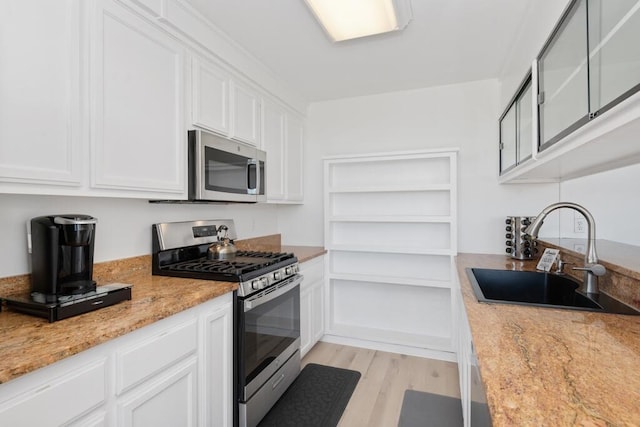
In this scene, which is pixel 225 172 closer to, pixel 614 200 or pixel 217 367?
pixel 217 367

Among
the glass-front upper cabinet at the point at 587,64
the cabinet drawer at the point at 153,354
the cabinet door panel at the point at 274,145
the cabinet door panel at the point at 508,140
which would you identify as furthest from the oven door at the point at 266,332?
the cabinet door panel at the point at 508,140

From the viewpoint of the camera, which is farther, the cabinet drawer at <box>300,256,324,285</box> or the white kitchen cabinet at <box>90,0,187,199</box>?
the cabinet drawer at <box>300,256,324,285</box>

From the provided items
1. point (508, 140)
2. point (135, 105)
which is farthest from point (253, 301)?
point (508, 140)

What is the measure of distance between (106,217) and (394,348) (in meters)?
2.48

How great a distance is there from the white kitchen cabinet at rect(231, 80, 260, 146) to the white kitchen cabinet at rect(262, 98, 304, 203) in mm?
112

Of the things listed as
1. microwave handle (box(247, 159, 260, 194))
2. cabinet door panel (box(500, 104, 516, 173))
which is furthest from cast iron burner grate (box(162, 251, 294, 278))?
cabinet door panel (box(500, 104, 516, 173))

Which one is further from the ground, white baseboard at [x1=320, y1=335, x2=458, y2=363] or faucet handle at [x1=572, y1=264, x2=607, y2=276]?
faucet handle at [x1=572, y1=264, x2=607, y2=276]

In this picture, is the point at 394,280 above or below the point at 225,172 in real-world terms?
below

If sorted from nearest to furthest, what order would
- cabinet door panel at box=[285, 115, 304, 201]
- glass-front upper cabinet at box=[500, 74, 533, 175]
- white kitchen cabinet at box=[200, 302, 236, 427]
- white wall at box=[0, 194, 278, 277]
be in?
1. white wall at box=[0, 194, 278, 277]
2. white kitchen cabinet at box=[200, 302, 236, 427]
3. glass-front upper cabinet at box=[500, 74, 533, 175]
4. cabinet door panel at box=[285, 115, 304, 201]

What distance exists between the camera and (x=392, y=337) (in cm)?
291

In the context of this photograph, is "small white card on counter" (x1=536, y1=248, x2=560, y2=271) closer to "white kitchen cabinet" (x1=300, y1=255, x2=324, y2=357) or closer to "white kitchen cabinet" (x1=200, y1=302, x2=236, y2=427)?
"white kitchen cabinet" (x1=300, y1=255, x2=324, y2=357)

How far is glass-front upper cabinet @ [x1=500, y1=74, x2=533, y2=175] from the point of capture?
1818 mm

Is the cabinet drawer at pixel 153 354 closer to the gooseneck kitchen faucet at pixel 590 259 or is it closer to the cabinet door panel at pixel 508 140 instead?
the gooseneck kitchen faucet at pixel 590 259

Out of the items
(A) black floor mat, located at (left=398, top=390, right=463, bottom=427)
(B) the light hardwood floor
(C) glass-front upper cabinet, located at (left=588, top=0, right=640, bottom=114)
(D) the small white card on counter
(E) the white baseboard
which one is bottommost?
(A) black floor mat, located at (left=398, top=390, right=463, bottom=427)
